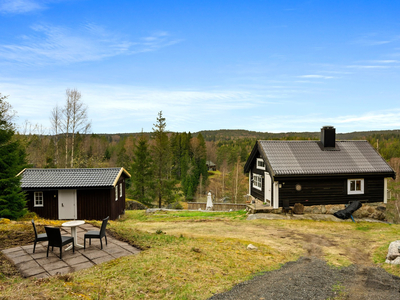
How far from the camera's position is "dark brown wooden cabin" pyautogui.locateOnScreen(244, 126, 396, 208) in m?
17.4

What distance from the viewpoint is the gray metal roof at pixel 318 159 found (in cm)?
1767

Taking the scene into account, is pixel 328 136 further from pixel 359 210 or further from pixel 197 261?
pixel 197 261

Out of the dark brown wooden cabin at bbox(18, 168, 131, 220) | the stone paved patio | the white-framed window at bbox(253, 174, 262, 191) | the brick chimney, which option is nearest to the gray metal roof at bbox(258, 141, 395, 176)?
the brick chimney

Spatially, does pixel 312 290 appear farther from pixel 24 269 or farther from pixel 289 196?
pixel 289 196

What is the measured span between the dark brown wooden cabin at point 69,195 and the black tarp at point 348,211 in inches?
589

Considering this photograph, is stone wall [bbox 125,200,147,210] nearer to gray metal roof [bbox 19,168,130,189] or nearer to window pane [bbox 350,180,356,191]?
gray metal roof [bbox 19,168,130,189]

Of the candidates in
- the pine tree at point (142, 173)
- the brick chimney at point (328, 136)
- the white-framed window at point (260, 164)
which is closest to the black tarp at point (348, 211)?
the brick chimney at point (328, 136)

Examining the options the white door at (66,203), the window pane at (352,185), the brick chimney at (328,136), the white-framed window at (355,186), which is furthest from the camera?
the brick chimney at (328,136)

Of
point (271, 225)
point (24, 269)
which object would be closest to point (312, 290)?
point (24, 269)

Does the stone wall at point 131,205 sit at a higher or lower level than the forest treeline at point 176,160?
lower

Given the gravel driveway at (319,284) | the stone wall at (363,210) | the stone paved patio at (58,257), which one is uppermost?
the stone paved patio at (58,257)

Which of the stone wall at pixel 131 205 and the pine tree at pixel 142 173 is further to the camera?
the pine tree at pixel 142 173

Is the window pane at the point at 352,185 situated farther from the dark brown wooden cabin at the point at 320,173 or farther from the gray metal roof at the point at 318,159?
the gray metal roof at the point at 318,159

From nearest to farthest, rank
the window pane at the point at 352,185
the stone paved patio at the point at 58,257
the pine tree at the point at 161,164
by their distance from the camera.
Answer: the stone paved patio at the point at 58,257, the window pane at the point at 352,185, the pine tree at the point at 161,164
